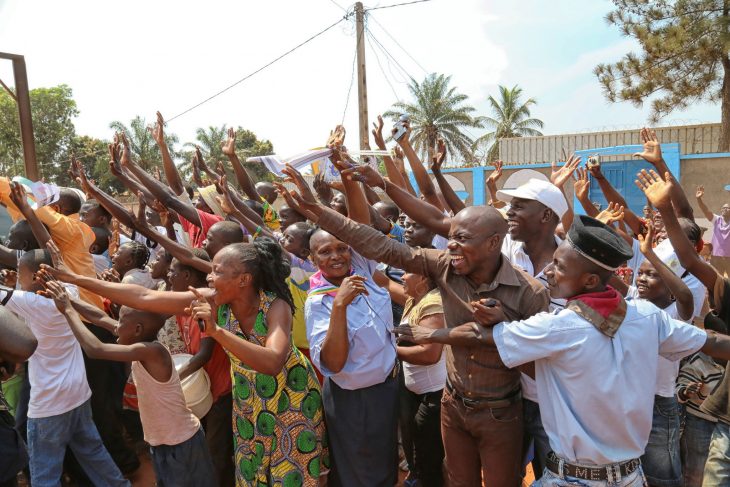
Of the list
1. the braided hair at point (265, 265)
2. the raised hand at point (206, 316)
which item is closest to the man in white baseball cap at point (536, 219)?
the braided hair at point (265, 265)

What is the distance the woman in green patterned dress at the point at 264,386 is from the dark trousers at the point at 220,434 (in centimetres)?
52

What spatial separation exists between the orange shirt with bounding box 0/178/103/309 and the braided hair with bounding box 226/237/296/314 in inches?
72.8

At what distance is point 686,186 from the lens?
48.8ft

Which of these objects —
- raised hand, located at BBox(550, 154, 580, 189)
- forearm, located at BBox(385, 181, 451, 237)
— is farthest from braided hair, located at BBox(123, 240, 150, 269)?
raised hand, located at BBox(550, 154, 580, 189)

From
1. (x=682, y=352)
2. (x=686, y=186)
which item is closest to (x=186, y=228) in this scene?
(x=682, y=352)

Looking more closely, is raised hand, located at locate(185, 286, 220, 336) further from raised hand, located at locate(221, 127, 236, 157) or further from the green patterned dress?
raised hand, located at locate(221, 127, 236, 157)

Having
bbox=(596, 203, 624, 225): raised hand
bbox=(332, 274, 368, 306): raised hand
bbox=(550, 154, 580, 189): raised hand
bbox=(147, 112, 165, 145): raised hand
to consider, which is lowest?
bbox=(332, 274, 368, 306): raised hand

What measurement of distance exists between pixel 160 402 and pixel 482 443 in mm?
1603

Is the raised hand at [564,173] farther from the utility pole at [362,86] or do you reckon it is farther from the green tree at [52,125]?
the green tree at [52,125]

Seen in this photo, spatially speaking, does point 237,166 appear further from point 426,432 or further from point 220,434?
point 426,432

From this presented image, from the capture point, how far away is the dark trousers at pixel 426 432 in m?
3.30

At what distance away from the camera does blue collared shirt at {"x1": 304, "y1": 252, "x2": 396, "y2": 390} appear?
2.72m

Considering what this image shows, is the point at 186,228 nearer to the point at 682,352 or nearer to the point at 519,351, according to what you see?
the point at 519,351

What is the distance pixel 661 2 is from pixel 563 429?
1857cm
